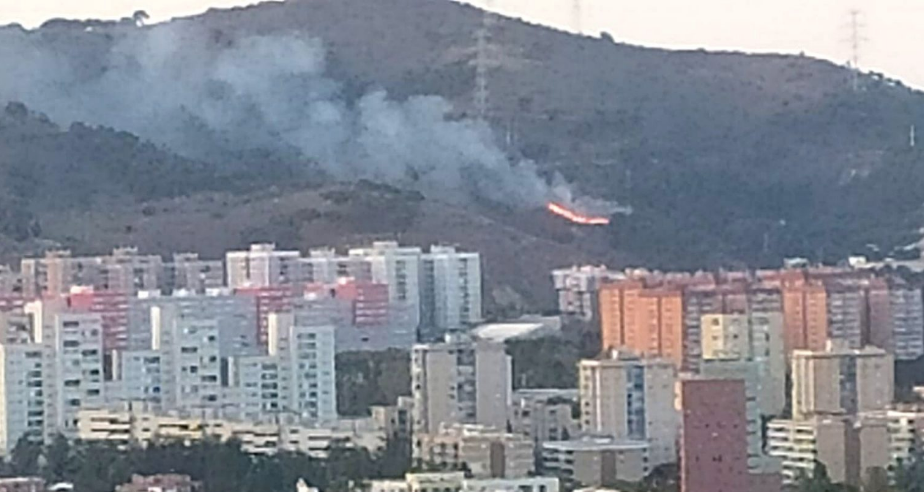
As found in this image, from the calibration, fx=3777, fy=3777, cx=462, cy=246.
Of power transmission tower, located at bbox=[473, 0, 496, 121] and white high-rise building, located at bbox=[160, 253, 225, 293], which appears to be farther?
power transmission tower, located at bbox=[473, 0, 496, 121]

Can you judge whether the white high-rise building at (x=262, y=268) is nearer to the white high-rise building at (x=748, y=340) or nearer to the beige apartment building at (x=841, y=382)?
the white high-rise building at (x=748, y=340)

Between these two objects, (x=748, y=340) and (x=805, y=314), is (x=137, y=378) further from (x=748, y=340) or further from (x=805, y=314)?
(x=805, y=314)

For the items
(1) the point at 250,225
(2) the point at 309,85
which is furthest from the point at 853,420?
(2) the point at 309,85

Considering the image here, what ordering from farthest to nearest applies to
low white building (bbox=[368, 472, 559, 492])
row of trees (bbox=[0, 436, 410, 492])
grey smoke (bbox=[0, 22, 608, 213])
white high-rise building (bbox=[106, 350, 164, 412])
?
grey smoke (bbox=[0, 22, 608, 213])
white high-rise building (bbox=[106, 350, 164, 412])
row of trees (bbox=[0, 436, 410, 492])
low white building (bbox=[368, 472, 559, 492])

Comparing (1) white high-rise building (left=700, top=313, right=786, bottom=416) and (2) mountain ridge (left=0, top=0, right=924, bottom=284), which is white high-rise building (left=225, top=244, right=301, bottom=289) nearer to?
(1) white high-rise building (left=700, top=313, right=786, bottom=416)

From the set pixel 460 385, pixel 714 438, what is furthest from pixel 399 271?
pixel 714 438

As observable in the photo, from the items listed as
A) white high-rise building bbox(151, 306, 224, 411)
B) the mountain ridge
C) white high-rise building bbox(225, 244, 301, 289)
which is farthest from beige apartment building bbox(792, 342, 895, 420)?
the mountain ridge

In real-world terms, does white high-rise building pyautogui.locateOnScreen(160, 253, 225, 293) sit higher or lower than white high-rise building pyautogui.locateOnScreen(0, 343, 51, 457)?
higher

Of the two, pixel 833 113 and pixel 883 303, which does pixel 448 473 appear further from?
pixel 833 113
